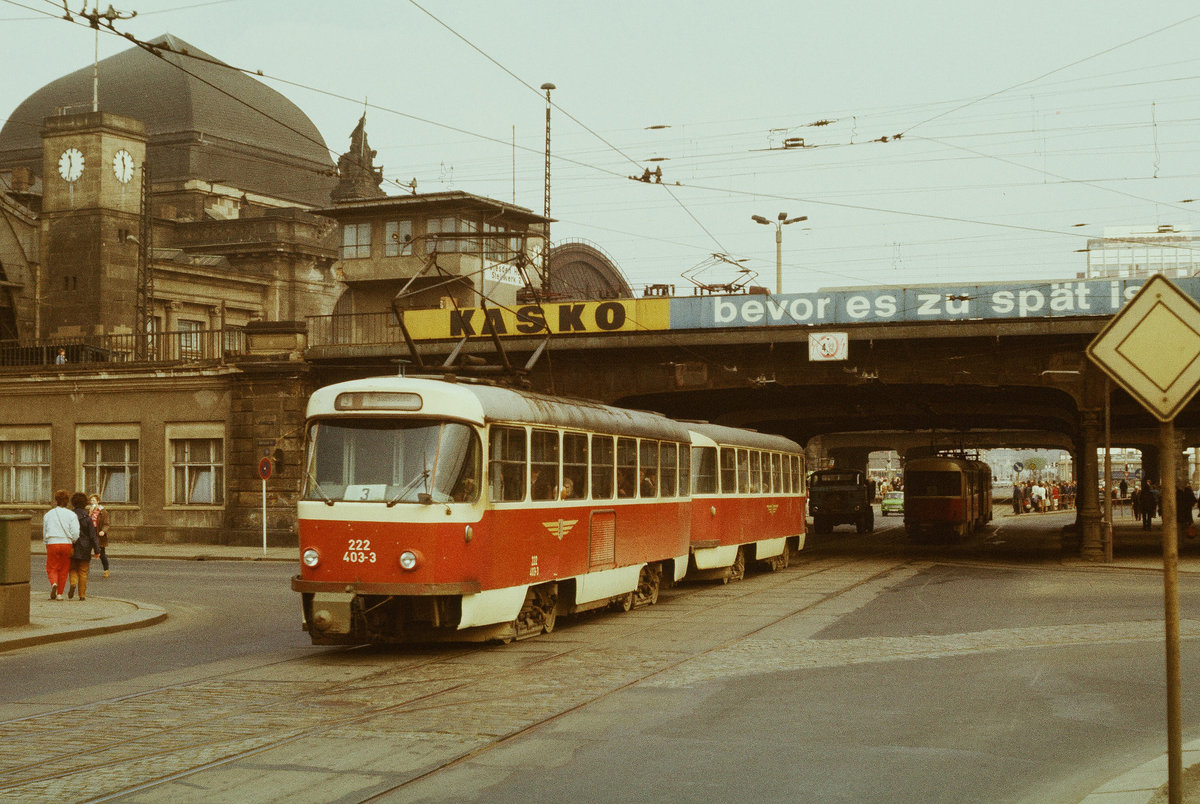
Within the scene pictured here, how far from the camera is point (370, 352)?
3944cm

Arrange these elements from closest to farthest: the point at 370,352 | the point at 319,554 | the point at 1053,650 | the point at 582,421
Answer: the point at 319,554
the point at 1053,650
the point at 582,421
the point at 370,352

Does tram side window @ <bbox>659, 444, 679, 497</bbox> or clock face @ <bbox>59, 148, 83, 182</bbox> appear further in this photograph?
clock face @ <bbox>59, 148, 83, 182</bbox>

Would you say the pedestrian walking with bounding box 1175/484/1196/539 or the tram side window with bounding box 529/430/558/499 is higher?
the tram side window with bounding box 529/430/558/499

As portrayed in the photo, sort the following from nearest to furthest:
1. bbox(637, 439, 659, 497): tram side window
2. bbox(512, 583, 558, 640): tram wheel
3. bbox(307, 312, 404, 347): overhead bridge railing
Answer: bbox(512, 583, 558, 640): tram wheel
bbox(637, 439, 659, 497): tram side window
bbox(307, 312, 404, 347): overhead bridge railing

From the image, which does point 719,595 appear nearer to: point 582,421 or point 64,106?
point 582,421

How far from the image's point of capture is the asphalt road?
26.5 feet

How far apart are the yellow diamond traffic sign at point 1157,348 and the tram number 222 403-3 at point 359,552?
329 inches

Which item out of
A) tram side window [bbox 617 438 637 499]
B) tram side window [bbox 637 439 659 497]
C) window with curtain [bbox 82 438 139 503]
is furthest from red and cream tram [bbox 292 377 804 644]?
window with curtain [bbox 82 438 139 503]

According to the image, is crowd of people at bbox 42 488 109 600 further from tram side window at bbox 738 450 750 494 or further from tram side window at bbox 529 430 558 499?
tram side window at bbox 738 450 750 494

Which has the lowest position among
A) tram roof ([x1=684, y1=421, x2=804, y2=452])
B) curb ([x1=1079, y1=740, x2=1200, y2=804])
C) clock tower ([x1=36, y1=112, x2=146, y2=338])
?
curb ([x1=1079, y1=740, x2=1200, y2=804])

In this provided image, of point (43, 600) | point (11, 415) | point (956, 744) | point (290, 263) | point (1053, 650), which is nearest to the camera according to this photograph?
point (956, 744)

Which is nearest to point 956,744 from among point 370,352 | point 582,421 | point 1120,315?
point 1120,315

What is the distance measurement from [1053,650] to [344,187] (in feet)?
224

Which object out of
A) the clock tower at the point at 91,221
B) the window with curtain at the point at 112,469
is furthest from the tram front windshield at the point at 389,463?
the clock tower at the point at 91,221
